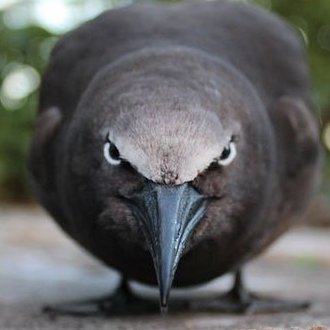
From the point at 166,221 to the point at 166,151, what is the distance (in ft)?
0.70

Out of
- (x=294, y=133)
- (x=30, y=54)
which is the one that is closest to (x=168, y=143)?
(x=294, y=133)

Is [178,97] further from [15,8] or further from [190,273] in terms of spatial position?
[15,8]

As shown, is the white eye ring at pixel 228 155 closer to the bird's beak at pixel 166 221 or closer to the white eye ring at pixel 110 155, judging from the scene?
the bird's beak at pixel 166 221

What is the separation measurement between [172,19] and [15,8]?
5284 millimetres

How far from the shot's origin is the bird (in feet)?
10.5

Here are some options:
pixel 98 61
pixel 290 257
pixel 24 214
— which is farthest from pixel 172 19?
pixel 24 214

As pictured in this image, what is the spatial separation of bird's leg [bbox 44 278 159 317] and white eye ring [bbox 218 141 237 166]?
955 millimetres

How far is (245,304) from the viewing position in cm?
433

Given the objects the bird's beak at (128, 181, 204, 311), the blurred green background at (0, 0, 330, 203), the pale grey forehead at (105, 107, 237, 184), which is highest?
the blurred green background at (0, 0, 330, 203)

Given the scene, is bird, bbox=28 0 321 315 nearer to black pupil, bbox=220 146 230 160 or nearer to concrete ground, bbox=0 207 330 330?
black pupil, bbox=220 146 230 160

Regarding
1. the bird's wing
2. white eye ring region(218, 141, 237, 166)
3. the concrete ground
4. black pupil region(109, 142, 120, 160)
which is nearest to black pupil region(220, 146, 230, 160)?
white eye ring region(218, 141, 237, 166)

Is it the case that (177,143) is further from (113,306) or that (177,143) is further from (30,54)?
(30,54)

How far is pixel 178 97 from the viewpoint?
11.2 feet

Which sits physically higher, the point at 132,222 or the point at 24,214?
the point at 24,214
